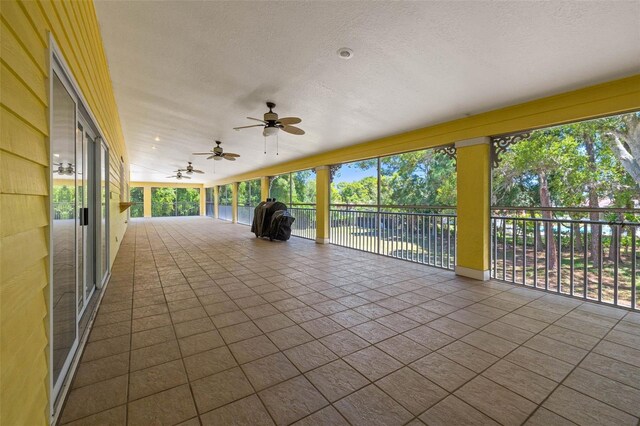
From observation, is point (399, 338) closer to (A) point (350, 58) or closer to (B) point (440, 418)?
(B) point (440, 418)

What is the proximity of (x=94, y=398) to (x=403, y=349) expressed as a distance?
6.48 feet

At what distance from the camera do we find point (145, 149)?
7551mm

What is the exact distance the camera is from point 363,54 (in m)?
2.48

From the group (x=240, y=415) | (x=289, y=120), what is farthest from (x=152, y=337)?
(x=289, y=120)

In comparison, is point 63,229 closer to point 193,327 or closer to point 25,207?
point 25,207

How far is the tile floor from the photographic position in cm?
145

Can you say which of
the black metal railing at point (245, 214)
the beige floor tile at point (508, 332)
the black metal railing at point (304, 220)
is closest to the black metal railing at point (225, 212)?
the black metal railing at point (245, 214)

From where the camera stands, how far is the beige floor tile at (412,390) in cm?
150

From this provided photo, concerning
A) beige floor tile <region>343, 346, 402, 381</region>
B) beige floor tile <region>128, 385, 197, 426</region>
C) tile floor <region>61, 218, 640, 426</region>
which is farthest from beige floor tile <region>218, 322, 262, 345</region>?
beige floor tile <region>343, 346, 402, 381</region>

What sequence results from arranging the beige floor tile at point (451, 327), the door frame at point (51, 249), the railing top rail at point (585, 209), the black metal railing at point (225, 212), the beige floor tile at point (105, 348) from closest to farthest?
the door frame at point (51, 249) < the beige floor tile at point (105, 348) < the beige floor tile at point (451, 327) < the railing top rail at point (585, 209) < the black metal railing at point (225, 212)

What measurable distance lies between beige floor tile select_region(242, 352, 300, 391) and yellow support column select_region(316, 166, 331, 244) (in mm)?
5233

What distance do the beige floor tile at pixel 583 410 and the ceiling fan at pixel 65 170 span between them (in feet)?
10.1

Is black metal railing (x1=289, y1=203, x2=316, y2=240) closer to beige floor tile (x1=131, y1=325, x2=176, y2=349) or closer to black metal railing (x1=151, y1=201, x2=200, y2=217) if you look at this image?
beige floor tile (x1=131, y1=325, x2=176, y2=349)

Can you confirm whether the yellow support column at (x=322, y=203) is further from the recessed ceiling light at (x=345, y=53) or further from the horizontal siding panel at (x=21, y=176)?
the horizontal siding panel at (x=21, y=176)
